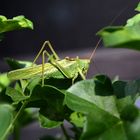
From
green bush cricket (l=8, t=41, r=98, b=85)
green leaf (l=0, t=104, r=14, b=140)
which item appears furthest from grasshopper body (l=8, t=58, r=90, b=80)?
green leaf (l=0, t=104, r=14, b=140)

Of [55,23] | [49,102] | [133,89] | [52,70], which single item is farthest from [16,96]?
[55,23]

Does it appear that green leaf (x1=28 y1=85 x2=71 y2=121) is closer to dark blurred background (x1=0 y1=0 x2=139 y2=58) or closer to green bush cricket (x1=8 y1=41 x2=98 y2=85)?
green bush cricket (x1=8 y1=41 x2=98 y2=85)

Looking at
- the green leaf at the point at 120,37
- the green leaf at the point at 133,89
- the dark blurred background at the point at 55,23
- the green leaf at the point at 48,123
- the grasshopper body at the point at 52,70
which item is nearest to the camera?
the green leaf at the point at 120,37

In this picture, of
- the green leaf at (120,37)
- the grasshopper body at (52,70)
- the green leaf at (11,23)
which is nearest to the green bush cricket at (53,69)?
the grasshopper body at (52,70)

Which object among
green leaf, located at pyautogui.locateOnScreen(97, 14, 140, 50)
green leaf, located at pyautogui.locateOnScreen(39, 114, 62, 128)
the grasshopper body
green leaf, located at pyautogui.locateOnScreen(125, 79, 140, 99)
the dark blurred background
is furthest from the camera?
the dark blurred background

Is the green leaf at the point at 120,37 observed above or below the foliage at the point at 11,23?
above

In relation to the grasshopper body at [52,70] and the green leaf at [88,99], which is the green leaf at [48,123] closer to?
the green leaf at [88,99]
